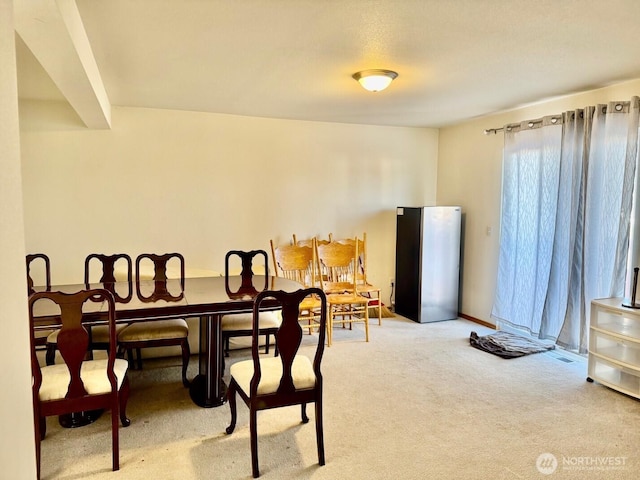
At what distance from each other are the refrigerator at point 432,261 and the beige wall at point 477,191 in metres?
0.16

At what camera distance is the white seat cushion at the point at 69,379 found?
2.21 metres

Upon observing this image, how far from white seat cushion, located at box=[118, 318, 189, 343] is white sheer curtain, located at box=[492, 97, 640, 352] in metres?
3.23

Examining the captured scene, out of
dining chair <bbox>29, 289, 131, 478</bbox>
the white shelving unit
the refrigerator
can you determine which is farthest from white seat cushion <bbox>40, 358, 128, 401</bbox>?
the refrigerator

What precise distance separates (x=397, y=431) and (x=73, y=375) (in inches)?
72.8

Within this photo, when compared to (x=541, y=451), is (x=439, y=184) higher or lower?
higher

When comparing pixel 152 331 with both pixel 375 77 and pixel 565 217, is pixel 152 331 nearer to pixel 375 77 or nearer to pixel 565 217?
pixel 375 77

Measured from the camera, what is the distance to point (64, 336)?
84.9 inches

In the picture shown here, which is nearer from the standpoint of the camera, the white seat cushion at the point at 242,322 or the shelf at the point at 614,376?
the shelf at the point at 614,376

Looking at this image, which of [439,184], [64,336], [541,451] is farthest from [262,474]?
[439,184]

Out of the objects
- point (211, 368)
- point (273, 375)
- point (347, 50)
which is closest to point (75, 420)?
point (211, 368)

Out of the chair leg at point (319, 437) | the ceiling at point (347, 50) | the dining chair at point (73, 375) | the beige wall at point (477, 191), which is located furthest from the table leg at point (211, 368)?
the beige wall at point (477, 191)

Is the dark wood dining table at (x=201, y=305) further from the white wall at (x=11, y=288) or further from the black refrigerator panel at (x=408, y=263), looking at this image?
the black refrigerator panel at (x=408, y=263)

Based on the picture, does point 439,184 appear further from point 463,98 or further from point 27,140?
point 27,140

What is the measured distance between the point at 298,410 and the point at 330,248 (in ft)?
6.92
